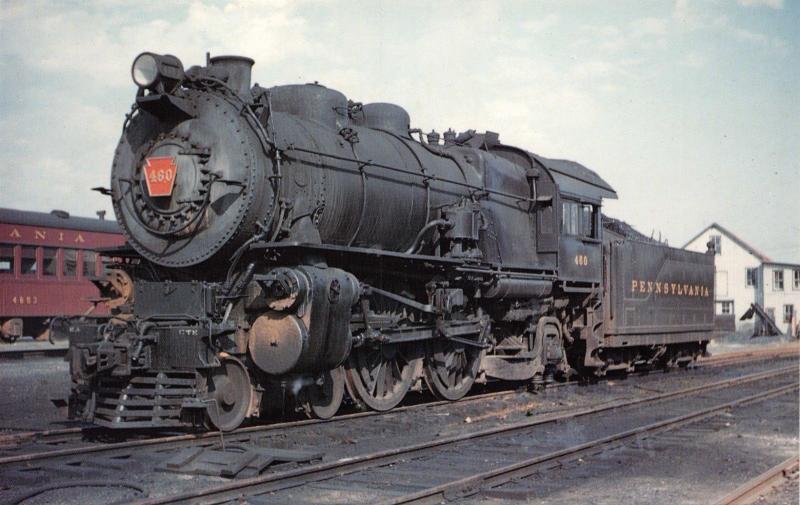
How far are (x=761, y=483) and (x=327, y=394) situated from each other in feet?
16.2

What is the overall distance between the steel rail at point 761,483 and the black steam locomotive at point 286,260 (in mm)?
4154

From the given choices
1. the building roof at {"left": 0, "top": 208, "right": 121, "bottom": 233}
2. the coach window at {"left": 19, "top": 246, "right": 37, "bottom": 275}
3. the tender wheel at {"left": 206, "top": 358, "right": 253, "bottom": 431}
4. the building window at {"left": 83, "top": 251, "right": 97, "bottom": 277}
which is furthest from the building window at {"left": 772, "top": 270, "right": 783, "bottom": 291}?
the tender wheel at {"left": 206, "top": 358, "right": 253, "bottom": 431}

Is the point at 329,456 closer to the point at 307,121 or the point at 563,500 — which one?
the point at 563,500

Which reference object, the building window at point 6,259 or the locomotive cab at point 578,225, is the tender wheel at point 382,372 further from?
the building window at point 6,259

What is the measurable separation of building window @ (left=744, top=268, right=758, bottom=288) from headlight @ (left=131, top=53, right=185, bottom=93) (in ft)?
152

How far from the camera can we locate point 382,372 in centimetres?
1089

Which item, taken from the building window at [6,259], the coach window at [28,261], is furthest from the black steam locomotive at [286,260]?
the coach window at [28,261]

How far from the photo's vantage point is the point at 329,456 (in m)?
7.75

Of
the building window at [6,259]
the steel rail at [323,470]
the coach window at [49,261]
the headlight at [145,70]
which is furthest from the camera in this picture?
the coach window at [49,261]

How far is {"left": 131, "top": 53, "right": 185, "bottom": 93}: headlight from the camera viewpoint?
28.9 feet

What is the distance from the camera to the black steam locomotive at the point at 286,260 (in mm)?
8492

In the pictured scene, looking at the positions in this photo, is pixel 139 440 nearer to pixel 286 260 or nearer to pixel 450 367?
pixel 286 260

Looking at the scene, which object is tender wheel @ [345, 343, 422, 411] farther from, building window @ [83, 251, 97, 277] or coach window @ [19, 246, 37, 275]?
building window @ [83, 251, 97, 277]

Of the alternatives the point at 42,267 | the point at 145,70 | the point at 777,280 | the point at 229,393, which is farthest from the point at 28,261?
the point at 777,280
